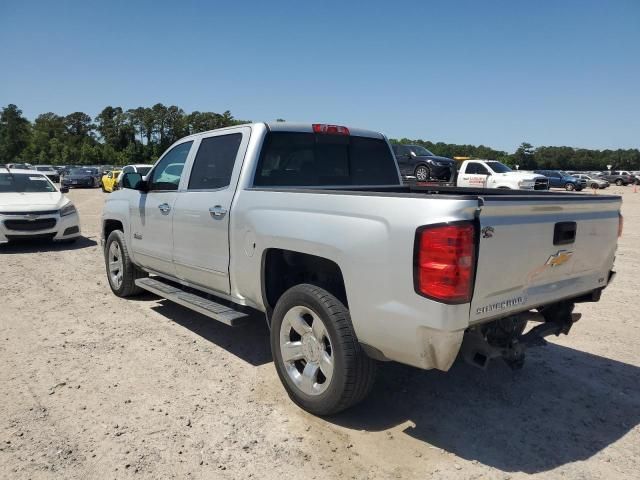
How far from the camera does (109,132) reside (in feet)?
337

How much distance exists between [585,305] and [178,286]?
5.04 m

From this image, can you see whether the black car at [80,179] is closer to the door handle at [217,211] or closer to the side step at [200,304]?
the side step at [200,304]

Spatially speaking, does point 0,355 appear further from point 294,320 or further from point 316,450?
point 316,450

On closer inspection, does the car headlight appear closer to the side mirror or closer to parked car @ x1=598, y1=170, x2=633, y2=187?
the side mirror

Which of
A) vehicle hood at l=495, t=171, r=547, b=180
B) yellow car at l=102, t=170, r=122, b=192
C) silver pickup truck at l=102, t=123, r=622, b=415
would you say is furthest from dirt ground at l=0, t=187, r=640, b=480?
yellow car at l=102, t=170, r=122, b=192

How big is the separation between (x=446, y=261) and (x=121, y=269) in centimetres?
483

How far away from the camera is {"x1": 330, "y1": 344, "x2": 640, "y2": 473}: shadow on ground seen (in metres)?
2.88

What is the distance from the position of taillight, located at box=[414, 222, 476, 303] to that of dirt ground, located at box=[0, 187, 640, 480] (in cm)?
106

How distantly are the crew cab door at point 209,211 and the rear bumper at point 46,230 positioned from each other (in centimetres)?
654

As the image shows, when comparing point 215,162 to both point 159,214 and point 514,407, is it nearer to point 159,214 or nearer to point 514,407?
point 159,214

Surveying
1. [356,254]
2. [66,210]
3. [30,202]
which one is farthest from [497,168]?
[356,254]

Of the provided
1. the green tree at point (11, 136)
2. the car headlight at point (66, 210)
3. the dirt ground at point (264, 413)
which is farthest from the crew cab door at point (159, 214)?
the green tree at point (11, 136)

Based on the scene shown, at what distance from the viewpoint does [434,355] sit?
252 cm

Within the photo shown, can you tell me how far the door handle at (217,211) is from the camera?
388 cm
